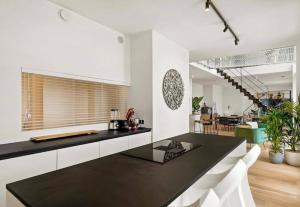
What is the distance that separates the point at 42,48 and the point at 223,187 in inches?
96.0

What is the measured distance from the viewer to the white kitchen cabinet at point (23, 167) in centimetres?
160

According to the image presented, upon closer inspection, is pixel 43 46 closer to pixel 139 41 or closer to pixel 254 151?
pixel 139 41

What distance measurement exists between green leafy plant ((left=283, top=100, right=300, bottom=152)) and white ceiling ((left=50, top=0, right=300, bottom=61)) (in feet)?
4.45

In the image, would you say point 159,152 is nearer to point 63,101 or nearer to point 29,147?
point 29,147

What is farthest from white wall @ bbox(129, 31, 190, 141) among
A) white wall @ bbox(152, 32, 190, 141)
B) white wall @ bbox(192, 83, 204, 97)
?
white wall @ bbox(192, 83, 204, 97)

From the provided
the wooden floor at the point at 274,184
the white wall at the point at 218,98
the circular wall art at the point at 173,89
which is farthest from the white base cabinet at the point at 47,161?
the white wall at the point at 218,98

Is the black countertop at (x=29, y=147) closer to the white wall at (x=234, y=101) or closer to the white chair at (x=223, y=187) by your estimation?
the white chair at (x=223, y=187)

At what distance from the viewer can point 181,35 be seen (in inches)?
139

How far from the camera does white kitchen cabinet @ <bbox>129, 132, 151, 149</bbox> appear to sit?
9.35 feet

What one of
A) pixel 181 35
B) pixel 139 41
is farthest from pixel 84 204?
pixel 181 35

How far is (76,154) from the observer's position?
212 centimetres

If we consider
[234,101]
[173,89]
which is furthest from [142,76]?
[234,101]

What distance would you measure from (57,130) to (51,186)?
5.39 feet

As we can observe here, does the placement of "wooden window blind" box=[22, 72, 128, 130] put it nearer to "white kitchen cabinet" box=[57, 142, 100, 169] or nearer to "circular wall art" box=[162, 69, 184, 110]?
"white kitchen cabinet" box=[57, 142, 100, 169]
